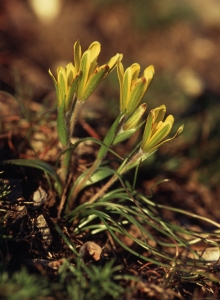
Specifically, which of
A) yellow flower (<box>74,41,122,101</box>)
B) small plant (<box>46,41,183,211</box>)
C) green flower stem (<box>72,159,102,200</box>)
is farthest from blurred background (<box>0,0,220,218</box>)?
yellow flower (<box>74,41,122,101</box>)

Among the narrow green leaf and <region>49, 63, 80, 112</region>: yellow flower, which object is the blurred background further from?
<region>49, 63, 80, 112</region>: yellow flower

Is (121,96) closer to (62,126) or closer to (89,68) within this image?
(89,68)

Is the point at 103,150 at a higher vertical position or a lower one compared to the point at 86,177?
higher

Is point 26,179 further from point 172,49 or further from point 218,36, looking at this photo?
point 218,36

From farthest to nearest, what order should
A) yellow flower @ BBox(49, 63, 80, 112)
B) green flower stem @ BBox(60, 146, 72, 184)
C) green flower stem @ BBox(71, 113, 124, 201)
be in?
green flower stem @ BBox(60, 146, 72, 184), green flower stem @ BBox(71, 113, 124, 201), yellow flower @ BBox(49, 63, 80, 112)

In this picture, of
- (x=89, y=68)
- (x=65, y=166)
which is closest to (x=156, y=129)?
(x=89, y=68)

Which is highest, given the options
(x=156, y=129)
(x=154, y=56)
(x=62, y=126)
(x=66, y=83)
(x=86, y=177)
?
(x=154, y=56)

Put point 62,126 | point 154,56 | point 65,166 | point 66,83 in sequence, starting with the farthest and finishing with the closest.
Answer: point 154,56 < point 65,166 < point 62,126 < point 66,83
